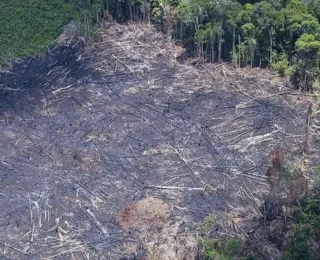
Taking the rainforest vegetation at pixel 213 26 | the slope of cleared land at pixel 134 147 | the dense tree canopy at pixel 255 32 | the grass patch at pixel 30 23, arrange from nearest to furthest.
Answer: the slope of cleared land at pixel 134 147
the dense tree canopy at pixel 255 32
the rainforest vegetation at pixel 213 26
the grass patch at pixel 30 23

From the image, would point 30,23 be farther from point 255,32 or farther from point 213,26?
point 255,32

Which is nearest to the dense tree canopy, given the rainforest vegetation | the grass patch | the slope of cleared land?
the rainforest vegetation

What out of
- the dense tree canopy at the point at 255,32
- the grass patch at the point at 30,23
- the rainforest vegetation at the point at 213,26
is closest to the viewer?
the dense tree canopy at the point at 255,32

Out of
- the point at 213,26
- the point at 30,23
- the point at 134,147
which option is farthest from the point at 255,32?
the point at 30,23

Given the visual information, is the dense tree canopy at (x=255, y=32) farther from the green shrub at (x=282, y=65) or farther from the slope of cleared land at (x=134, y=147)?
the slope of cleared land at (x=134, y=147)

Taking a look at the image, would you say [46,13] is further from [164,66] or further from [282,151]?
[282,151]

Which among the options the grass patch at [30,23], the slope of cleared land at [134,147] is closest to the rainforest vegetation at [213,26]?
the grass patch at [30,23]

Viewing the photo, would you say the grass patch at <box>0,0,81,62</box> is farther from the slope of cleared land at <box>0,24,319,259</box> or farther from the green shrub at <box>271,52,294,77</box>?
the green shrub at <box>271,52,294,77</box>
